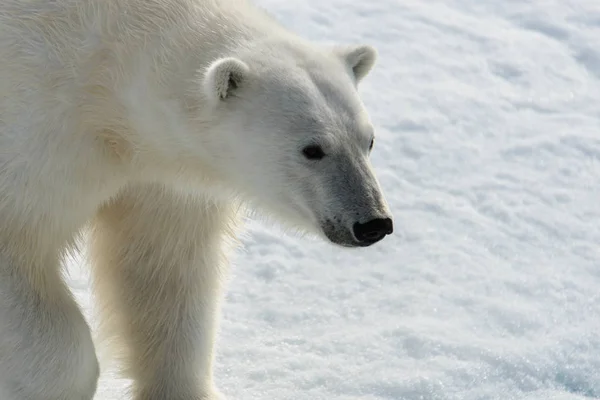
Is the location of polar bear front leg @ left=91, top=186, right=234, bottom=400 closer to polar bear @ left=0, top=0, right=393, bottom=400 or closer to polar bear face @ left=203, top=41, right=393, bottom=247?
polar bear @ left=0, top=0, right=393, bottom=400

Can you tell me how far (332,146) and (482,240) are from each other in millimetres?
2301

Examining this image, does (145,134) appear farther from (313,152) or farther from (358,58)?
(358,58)

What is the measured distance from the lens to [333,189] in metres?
3.55

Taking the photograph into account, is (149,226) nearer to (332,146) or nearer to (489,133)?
(332,146)

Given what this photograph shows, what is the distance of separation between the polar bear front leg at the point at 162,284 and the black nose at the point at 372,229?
85 centimetres

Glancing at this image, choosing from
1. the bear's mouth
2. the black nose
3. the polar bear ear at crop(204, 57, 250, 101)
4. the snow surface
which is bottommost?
the snow surface

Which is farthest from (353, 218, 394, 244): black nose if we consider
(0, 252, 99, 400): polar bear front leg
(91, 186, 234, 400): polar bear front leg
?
(0, 252, 99, 400): polar bear front leg

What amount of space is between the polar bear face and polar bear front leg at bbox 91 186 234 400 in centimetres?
52

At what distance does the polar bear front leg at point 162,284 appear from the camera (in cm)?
428

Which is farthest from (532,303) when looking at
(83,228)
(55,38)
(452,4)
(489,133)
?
(452,4)

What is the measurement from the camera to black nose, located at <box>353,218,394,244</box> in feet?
11.4

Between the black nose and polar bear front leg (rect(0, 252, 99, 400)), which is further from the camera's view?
polar bear front leg (rect(0, 252, 99, 400))

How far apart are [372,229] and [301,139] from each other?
35 cm

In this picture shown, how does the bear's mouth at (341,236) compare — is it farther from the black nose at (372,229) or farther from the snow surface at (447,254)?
the snow surface at (447,254)
